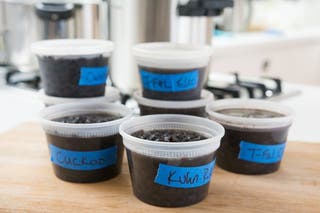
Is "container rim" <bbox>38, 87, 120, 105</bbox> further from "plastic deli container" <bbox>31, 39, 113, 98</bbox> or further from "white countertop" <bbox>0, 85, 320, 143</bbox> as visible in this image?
"white countertop" <bbox>0, 85, 320, 143</bbox>

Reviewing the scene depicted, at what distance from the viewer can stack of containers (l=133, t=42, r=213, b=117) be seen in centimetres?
70

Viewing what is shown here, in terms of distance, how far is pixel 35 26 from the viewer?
115 centimetres

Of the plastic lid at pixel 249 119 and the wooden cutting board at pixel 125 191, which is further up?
the plastic lid at pixel 249 119

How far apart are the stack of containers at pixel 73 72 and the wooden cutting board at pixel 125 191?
0.11 m

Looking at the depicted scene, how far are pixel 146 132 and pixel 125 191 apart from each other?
0.09 m

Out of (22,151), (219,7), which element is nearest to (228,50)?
(219,7)

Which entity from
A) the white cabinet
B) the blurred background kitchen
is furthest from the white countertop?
the white cabinet

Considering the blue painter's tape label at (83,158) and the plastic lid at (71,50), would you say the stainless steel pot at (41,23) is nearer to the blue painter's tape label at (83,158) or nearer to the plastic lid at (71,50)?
the plastic lid at (71,50)

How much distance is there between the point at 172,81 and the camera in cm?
70

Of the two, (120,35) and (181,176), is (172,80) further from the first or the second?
(120,35)

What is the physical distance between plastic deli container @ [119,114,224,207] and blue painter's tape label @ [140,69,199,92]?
0.13 meters

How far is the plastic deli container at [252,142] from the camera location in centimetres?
67

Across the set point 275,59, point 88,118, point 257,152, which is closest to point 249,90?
point 257,152

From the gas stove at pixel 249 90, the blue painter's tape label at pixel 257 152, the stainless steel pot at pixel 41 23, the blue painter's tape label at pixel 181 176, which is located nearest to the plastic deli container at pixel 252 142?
the blue painter's tape label at pixel 257 152
